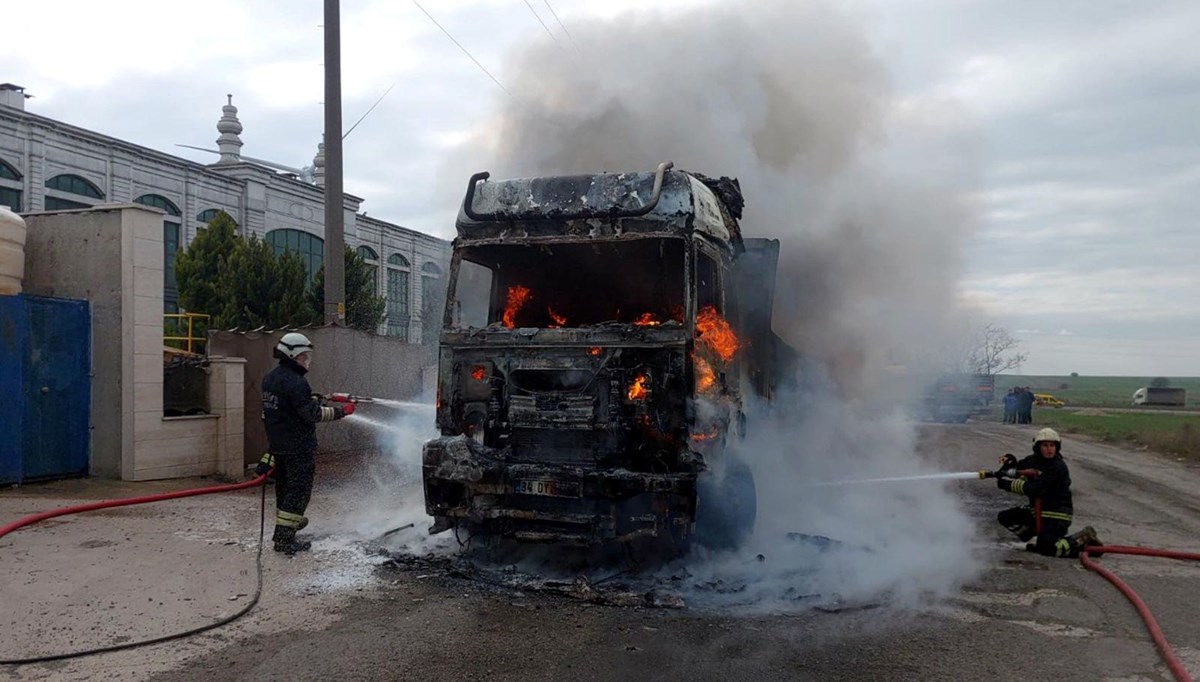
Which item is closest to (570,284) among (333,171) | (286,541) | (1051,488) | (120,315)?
(286,541)

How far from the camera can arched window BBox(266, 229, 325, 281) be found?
28.4 meters

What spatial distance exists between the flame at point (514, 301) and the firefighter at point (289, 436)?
67.2 inches

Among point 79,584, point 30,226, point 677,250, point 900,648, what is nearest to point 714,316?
point 677,250

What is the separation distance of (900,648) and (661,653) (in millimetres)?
1398

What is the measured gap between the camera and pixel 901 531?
798 cm

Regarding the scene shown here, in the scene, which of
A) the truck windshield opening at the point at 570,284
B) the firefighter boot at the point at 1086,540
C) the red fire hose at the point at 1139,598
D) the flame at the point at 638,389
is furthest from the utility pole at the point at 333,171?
the red fire hose at the point at 1139,598

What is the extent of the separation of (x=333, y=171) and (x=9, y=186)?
1247cm

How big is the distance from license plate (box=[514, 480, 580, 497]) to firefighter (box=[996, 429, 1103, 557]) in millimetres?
4220

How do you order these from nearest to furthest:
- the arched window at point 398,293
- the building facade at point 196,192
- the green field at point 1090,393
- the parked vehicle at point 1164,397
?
the building facade at point 196,192 < the arched window at point 398,293 < the parked vehicle at point 1164,397 < the green field at point 1090,393

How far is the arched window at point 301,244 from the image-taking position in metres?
28.4

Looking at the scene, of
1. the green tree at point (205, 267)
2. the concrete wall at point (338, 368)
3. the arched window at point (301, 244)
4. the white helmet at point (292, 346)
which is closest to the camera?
the white helmet at point (292, 346)

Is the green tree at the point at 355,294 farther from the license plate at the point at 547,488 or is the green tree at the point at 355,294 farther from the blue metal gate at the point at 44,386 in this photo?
the license plate at the point at 547,488

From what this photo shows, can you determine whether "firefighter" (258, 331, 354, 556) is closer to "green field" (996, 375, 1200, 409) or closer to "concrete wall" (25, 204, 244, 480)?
"concrete wall" (25, 204, 244, 480)

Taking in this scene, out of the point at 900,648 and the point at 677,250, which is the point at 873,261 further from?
the point at 900,648
